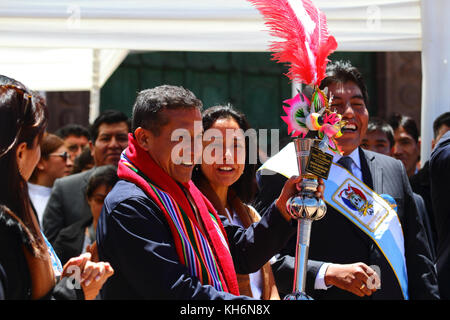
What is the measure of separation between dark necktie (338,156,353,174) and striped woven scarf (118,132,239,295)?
0.99m

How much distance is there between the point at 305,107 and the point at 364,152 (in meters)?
0.94

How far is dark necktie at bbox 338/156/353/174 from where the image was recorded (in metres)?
3.36

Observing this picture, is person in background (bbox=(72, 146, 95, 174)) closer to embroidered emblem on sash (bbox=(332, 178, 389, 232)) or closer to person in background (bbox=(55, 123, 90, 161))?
person in background (bbox=(55, 123, 90, 161))

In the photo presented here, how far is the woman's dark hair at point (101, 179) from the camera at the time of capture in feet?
14.2

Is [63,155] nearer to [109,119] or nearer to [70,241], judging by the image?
[109,119]

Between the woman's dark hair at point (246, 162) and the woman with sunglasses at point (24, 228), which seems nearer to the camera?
the woman with sunglasses at point (24, 228)

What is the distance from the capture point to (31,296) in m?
1.99

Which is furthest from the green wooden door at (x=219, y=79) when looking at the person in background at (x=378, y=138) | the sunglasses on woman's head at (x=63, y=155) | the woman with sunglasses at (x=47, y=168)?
the person in background at (x=378, y=138)

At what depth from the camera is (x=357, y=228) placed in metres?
3.17

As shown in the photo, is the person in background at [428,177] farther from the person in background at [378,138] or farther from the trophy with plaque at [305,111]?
the trophy with plaque at [305,111]

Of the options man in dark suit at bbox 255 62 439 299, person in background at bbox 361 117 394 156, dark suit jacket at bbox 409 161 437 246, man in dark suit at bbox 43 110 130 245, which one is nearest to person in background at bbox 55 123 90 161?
man in dark suit at bbox 43 110 130 245

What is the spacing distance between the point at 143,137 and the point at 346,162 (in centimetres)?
119

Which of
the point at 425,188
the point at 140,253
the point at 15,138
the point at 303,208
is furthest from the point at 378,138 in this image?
the point at 15,138

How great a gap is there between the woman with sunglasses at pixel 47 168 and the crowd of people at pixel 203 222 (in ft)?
7.51
